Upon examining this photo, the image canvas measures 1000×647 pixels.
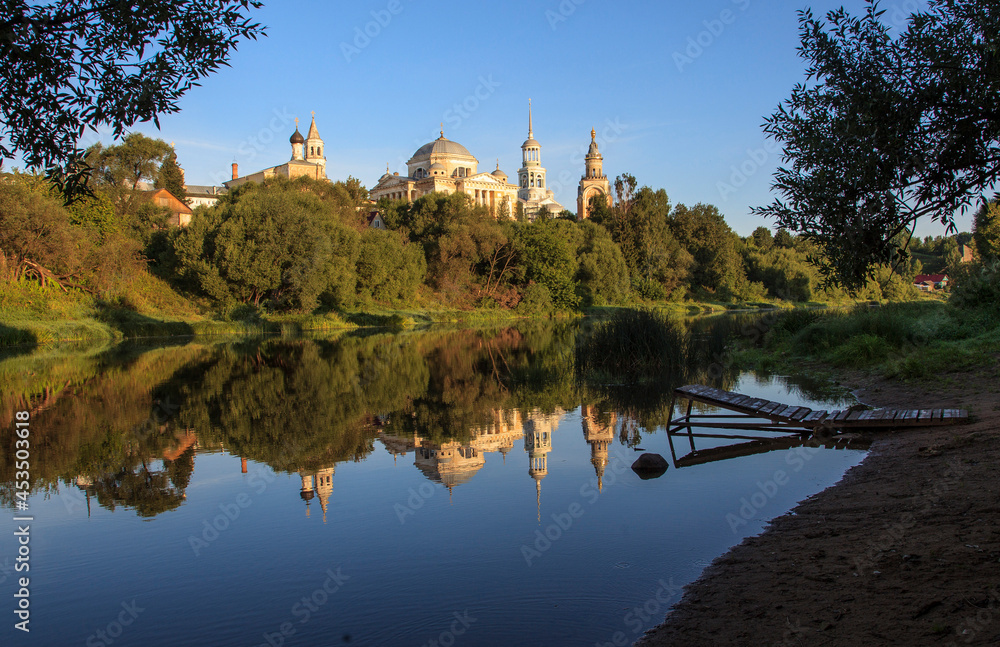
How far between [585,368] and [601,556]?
36.2ft

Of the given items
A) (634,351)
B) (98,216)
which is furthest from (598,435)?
(98,216)

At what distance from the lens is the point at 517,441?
977 centimetres

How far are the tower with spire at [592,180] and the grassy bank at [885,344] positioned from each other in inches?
3577

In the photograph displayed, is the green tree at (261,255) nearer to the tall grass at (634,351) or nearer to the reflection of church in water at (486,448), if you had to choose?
the tall grass at (634,351)

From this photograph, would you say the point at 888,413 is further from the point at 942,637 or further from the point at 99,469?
the point at 99,469

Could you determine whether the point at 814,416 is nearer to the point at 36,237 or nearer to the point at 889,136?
the point at 889,136

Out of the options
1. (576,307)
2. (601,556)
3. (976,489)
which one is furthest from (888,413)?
(576,307)
